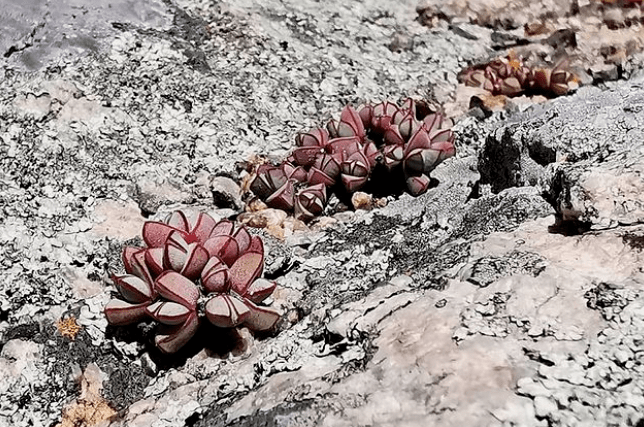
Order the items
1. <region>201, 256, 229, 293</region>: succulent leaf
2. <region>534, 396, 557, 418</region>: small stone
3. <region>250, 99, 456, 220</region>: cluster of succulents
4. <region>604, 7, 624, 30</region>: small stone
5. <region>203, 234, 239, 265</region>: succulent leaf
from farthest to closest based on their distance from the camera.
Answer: <region>604, 7, 624, 30</region>: small stone → <region>250, 99, 456, 220</region>: cluster of succulents → <region>203, 234, 239, 265</region>: succulent leaf → <region>201, 256, 229, 293</region>: succulent leaf → <region>534, 396, 557, 418</region>: small stone

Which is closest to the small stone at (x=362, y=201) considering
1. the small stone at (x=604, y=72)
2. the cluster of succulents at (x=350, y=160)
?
the cluster of succulents at (x=350, y=160)

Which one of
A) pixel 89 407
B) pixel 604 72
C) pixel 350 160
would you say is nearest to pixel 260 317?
pixel 89 407

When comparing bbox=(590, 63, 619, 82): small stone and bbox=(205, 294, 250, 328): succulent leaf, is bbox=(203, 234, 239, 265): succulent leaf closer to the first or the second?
bbox=(205, 294, 250, 328): succulent leaf

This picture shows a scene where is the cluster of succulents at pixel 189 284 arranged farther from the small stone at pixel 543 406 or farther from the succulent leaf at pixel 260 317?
the small stone at pixel 543 406

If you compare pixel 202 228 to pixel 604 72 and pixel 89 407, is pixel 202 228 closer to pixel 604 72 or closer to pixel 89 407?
pixel 89 407

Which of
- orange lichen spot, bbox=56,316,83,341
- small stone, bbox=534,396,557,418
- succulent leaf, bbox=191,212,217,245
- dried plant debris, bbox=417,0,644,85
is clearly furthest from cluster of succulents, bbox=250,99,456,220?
small stone, bbox=534,396,557,418

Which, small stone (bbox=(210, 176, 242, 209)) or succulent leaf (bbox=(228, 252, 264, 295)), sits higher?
succulent leaf (bbox=(228, 252, 264, 295))

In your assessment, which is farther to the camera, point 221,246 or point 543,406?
point 221,246

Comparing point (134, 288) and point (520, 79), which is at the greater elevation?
point (520, 79)
